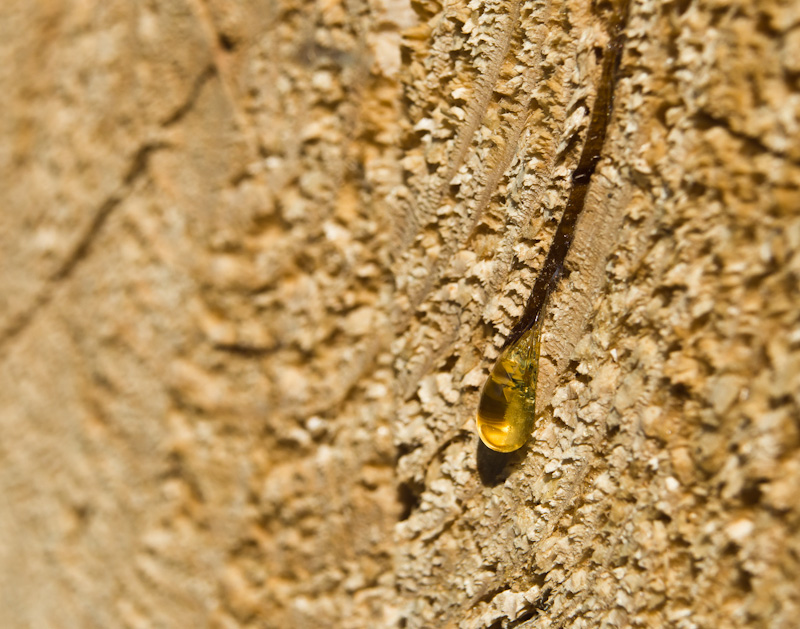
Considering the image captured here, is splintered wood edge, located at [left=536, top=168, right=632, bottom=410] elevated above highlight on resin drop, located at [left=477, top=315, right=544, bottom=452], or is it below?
above

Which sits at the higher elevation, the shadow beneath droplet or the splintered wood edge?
the splintered wood edge

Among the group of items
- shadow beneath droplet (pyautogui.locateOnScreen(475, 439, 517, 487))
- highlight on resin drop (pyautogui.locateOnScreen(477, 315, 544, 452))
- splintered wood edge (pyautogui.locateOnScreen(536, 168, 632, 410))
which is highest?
splintered wood edge (pyautogui.locateOnScreen(536, 168, 632, 410))

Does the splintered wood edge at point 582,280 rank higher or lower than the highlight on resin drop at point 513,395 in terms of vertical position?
higher

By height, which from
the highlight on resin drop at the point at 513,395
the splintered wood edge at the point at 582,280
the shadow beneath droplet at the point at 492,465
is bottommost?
the shadow beneath droplet at the point at 492,465
